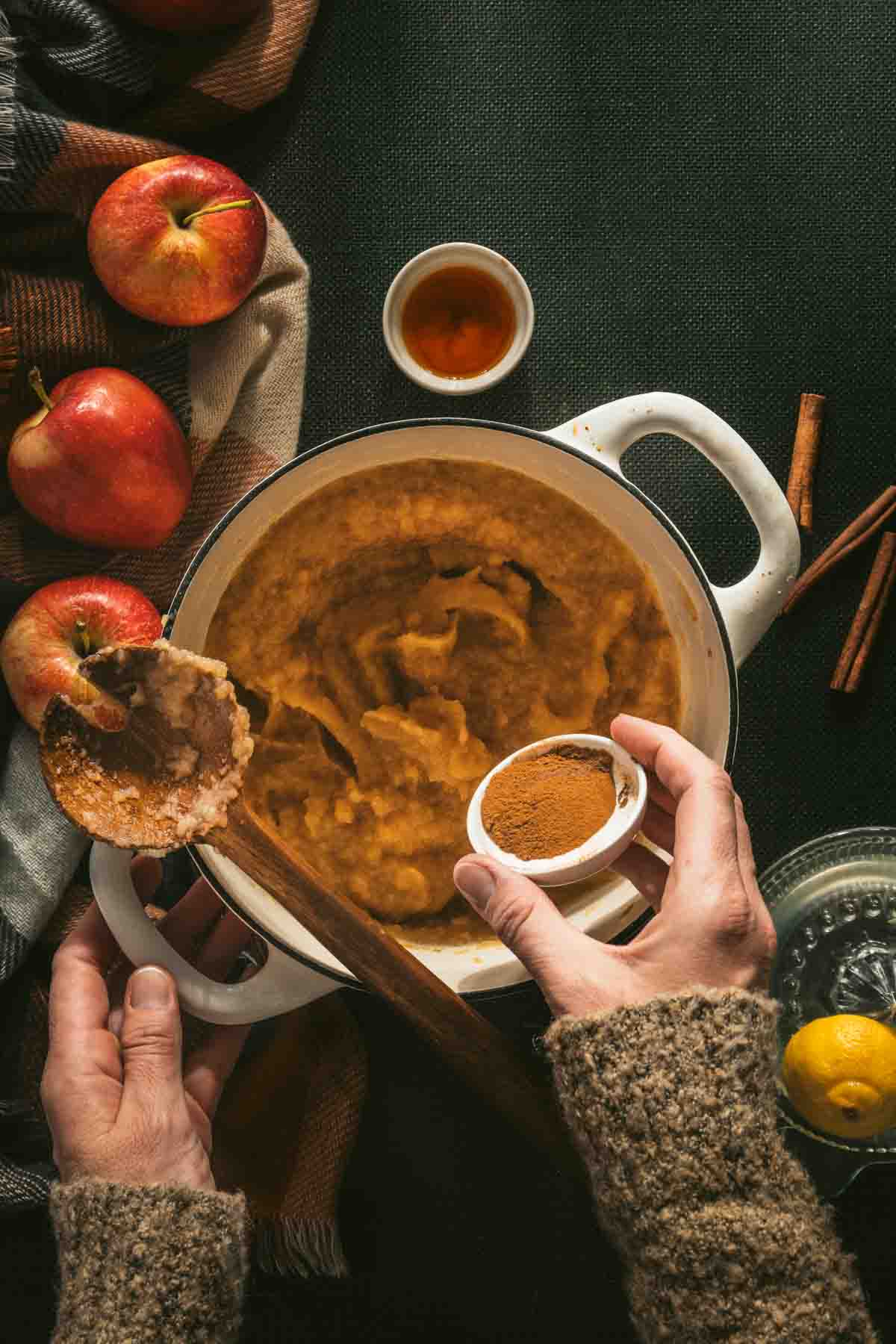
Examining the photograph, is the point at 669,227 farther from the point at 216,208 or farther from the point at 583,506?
the point at 216,208

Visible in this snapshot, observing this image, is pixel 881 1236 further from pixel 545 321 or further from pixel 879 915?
pixel 545 321

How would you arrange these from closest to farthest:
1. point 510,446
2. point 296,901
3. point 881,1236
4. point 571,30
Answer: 1. point 296,901
2. point 510,446
3. point 881,1236
4. point 571,30

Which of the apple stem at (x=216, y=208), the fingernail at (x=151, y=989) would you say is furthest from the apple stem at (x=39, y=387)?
the fingernail at (x=151, y=989)

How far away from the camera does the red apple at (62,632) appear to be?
1.24 m

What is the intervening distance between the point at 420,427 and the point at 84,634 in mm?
429

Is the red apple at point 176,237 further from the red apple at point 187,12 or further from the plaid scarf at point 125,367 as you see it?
the red apple at point 187,12

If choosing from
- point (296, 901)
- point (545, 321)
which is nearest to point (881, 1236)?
point (296, 901)

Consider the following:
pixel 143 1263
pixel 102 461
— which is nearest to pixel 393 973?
pixel 143 1263

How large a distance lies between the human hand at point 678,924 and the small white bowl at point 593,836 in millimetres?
48

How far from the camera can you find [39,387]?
49.2 inches

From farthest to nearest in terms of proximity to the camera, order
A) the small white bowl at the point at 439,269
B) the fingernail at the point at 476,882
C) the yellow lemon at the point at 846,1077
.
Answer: the small white bowl at the point at 439,269, the yellow lemon at the point at 846,1077, the fingernail at the point at 476,882

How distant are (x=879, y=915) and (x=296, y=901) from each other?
2.47 feet

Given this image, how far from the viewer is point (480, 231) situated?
4.62 ft

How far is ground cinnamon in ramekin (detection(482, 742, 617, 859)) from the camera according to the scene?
1.10m
